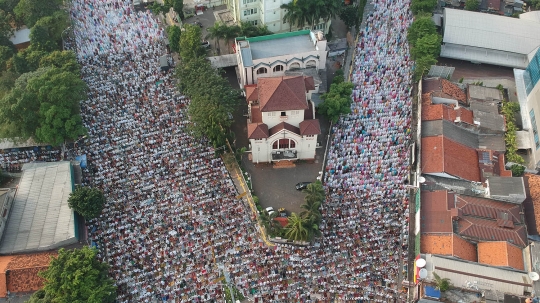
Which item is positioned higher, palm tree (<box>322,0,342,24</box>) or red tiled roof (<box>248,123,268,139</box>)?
palm tree (<box>322,0,342,24</box>)

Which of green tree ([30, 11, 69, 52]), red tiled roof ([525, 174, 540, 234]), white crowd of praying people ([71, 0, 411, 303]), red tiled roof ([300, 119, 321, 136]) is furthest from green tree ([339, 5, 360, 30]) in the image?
green tree ([30, 11, 69, 52])

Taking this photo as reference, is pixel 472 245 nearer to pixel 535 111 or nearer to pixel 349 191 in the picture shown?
pixel 349 191

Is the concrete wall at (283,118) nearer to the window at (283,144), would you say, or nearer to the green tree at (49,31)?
the window at (283,144)

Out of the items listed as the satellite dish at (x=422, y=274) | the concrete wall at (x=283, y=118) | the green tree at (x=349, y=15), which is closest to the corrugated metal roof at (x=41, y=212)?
the concrete wall at (x=283, y=118)

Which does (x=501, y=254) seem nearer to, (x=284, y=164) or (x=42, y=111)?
(x=284, y=164)

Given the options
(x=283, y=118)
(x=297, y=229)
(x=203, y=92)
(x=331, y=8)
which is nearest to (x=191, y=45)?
(x=203, y=92)

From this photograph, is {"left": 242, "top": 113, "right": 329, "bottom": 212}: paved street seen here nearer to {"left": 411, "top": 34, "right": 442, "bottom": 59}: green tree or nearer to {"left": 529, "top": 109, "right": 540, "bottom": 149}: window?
{"left": 411, "top": 34, "right": 442, "bottom": 59}: green tree
